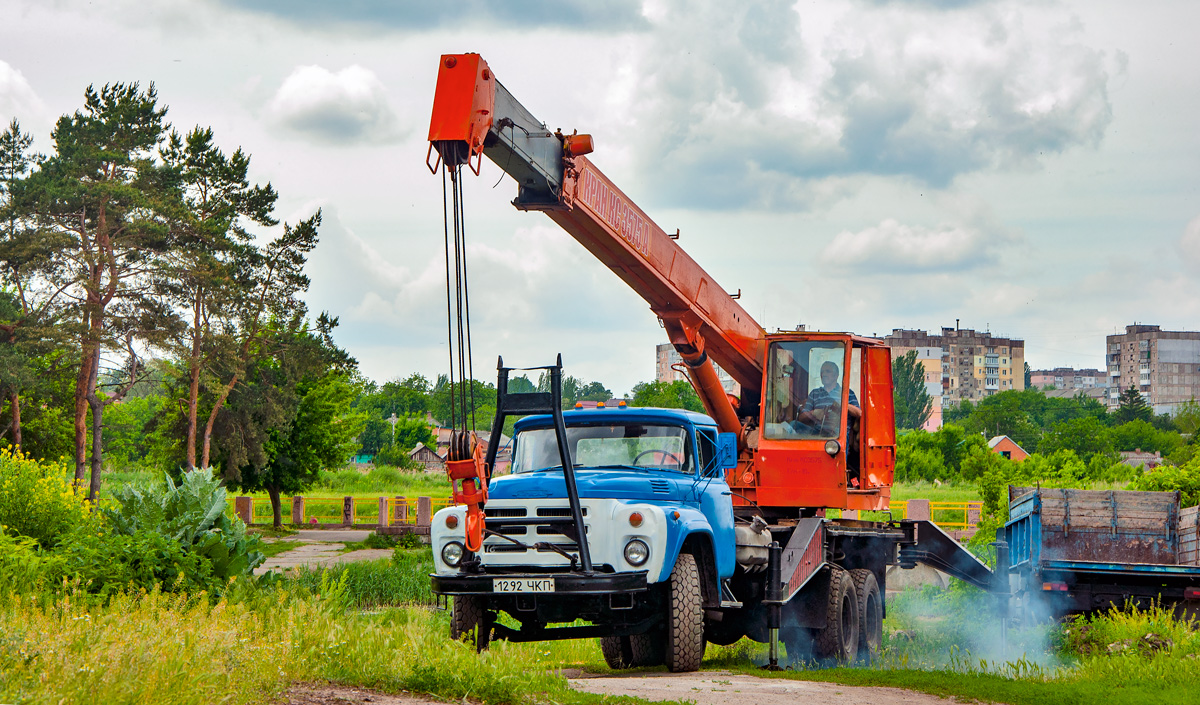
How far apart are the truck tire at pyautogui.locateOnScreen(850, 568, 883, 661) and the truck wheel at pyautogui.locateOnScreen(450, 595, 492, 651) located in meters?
4.84

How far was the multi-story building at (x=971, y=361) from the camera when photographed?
542ft

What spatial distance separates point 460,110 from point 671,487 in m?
3.79

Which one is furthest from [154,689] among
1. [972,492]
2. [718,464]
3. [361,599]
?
[972,492]

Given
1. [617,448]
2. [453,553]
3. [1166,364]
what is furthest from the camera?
[1166,364]

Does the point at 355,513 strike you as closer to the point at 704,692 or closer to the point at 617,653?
the point at 617,653

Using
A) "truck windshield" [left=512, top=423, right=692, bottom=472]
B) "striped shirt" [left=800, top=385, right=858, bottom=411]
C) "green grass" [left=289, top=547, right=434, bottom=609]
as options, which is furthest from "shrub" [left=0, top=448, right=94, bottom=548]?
"striped shirt" [left=800, top=385, right=858, bottom=411]

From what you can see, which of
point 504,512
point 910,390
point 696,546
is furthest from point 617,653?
point 910,390

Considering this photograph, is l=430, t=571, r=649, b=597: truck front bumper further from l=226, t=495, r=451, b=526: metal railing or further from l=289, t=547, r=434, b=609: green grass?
l=226, t=495, r=451, b=526: metal railing

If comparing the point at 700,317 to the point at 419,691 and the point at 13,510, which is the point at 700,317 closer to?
the point at 419,691

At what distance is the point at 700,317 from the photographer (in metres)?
13.9

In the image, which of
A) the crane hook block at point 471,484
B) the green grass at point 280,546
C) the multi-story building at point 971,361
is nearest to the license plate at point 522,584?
the crane hook block at point 471,484

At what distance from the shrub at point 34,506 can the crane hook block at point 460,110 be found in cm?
866

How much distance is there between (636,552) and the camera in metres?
9.62

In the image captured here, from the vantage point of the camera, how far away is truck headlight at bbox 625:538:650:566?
9594mm
